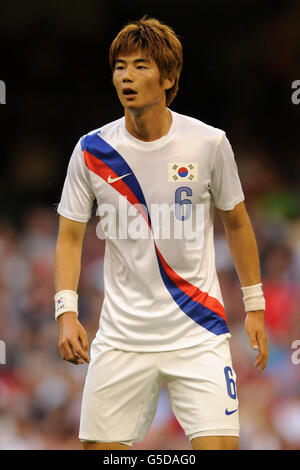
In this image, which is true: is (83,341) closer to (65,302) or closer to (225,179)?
(65,302)

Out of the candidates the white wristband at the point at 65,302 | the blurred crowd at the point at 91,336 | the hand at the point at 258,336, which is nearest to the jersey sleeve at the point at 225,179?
the hand at the point at 258,336

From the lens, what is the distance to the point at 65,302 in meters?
3.45

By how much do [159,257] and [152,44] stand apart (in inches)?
33.9

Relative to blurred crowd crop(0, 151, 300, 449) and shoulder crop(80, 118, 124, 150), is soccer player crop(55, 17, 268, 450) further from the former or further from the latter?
blurred crowd crop(0, 151, 300, 449)

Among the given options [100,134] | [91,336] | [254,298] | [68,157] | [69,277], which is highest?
[68,157]

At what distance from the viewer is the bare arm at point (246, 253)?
11.7 feet

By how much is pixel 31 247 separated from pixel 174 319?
3.55 meters

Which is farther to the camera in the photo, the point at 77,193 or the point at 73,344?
the point at 77,193

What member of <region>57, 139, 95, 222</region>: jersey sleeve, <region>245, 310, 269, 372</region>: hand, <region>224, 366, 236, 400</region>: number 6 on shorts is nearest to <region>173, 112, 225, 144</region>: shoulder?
<region>57, 139, 95, 222</region>: jersey sleeve

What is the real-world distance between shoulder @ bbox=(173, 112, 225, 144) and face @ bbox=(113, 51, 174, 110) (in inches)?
8.7

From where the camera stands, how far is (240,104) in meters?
7.12

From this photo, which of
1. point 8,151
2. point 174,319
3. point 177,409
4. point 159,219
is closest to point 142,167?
point 159,219

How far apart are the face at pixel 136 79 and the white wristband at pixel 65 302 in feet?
2.62

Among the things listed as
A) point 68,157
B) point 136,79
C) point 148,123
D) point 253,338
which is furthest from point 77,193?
point 68,157
